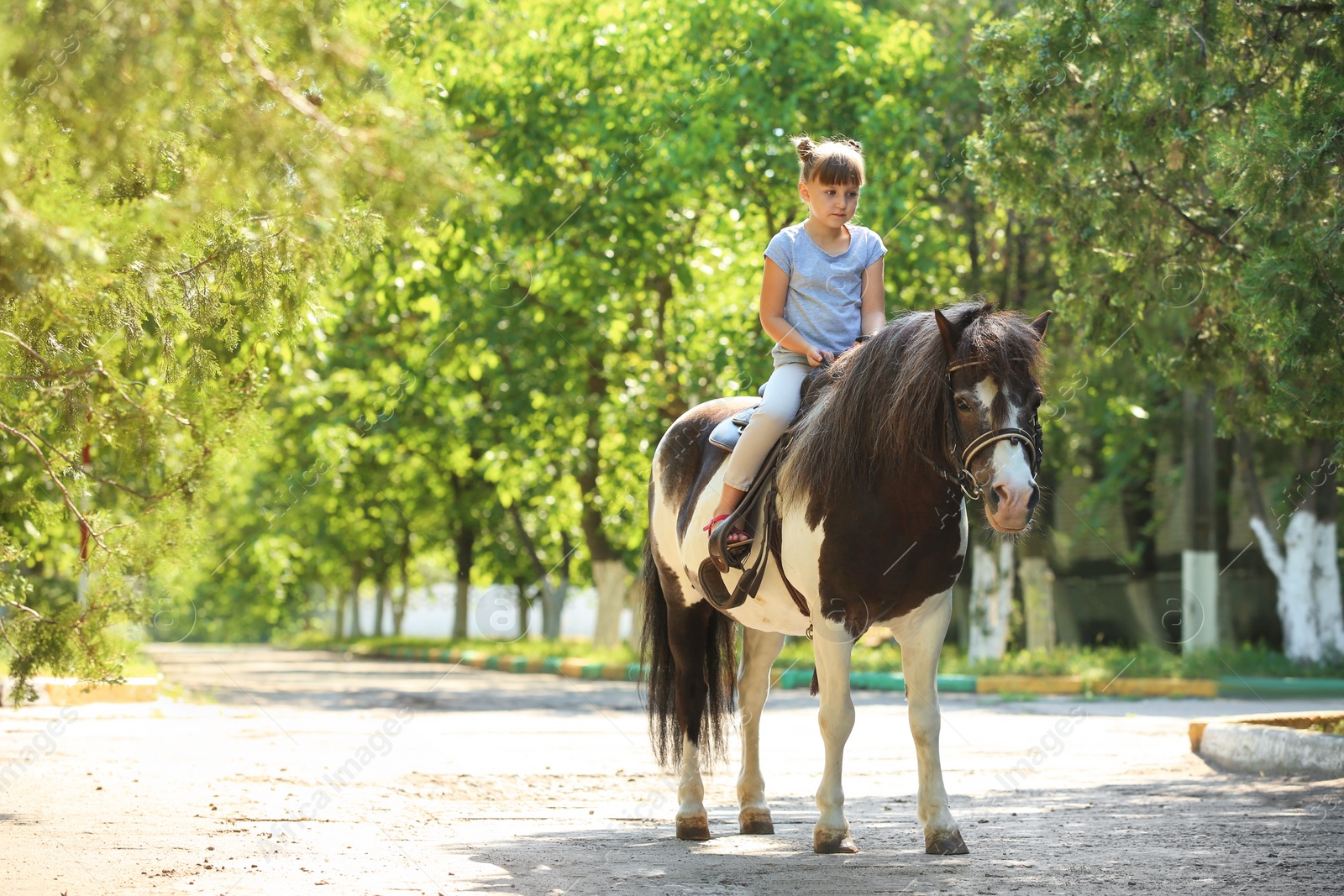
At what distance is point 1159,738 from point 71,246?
9916 mm

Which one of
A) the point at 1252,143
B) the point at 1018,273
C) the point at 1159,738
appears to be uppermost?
the point at 1018,273

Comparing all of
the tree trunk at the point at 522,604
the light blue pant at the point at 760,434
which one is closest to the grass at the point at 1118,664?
the light blue pant at the point at 760,434

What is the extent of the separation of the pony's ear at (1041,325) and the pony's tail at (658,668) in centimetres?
255

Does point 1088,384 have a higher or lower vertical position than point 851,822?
higher

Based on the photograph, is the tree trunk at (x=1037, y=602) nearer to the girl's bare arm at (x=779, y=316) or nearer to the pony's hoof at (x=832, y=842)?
the girl's bare arm at (x=779, y=316)

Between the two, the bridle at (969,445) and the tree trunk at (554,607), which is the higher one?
the bridle at (969,445)

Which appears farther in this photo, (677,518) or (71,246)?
(677,518)

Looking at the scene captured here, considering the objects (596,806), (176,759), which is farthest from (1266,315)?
(176,759)

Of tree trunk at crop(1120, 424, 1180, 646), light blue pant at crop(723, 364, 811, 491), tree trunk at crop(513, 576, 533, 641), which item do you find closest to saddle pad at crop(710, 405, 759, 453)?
light blue pant at crop(723, 364, 811, 491)

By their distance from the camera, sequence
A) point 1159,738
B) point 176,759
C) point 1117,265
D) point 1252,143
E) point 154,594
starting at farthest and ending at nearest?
point 1159,738 → point 1117,265 → point 176,759 → point 154,594 → point 1252,143

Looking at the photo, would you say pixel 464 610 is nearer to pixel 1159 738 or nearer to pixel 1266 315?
pixel 1159 738

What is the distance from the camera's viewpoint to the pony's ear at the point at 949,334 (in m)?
4.97

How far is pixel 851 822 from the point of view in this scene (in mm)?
6453

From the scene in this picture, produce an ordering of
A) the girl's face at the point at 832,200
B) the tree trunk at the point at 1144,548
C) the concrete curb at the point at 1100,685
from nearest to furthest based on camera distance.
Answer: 1. the girl's face at the point at 832,200
2. the concrete curb at the point at 1100,685
3. the tree trunk at the point at 1144,548
